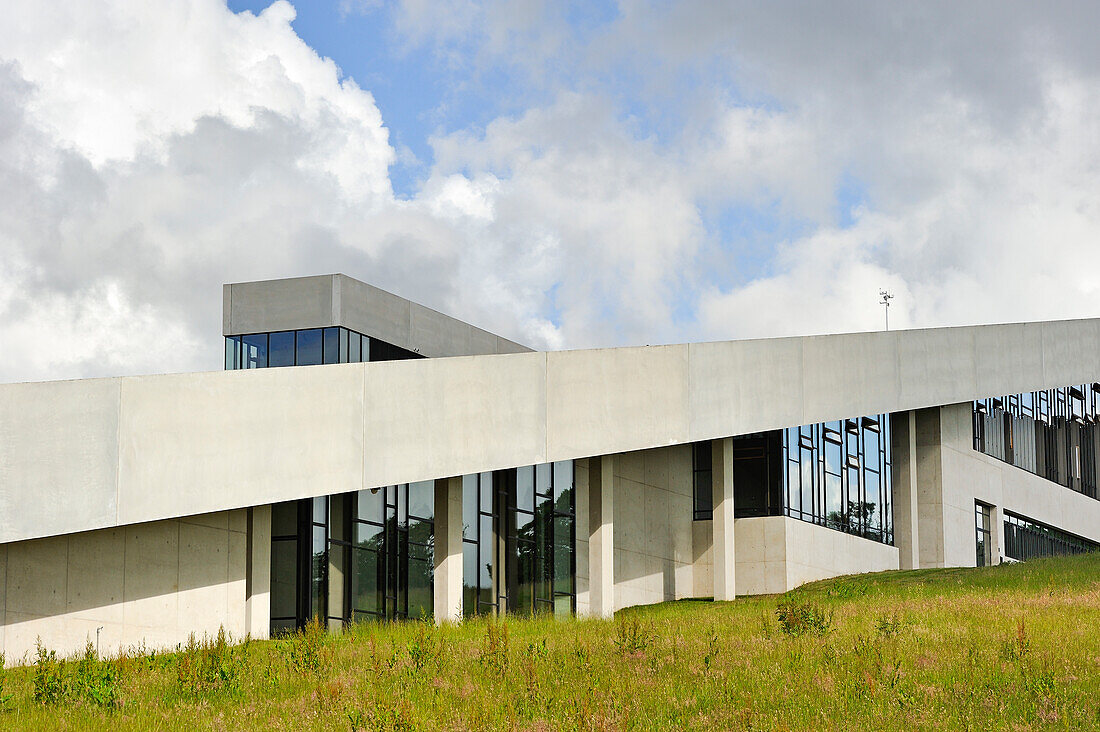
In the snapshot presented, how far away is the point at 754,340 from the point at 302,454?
37.3 ft

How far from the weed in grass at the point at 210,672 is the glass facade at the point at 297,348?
50.7 ft

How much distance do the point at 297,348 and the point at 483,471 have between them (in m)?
8.27

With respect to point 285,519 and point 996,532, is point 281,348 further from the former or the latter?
point 996,532

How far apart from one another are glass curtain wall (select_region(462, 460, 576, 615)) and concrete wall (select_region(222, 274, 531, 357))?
5065 millimetres

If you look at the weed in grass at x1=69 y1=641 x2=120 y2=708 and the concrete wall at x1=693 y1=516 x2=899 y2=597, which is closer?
the weed in grass at x1=69 y1=641 x2=120 y2=708

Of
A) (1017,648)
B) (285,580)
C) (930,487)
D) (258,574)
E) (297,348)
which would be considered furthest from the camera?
(930,487)

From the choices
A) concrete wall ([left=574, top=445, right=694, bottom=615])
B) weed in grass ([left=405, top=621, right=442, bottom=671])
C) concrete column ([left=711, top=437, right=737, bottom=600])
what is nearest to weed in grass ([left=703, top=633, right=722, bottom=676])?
weed in grass ([left=405, top=621, right=442, bottom=671])

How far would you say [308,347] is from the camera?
30781 mm

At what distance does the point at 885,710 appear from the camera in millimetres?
12086

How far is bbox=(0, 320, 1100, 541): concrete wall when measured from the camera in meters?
18.4

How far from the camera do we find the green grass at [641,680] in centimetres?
1191

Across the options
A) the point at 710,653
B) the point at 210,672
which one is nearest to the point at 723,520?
the point at 710,653

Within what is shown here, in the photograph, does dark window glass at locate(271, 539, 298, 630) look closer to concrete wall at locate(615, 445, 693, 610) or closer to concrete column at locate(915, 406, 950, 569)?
concrete wall at locate(615, 445, 693, 610)

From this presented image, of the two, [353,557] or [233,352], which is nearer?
[353,557]
